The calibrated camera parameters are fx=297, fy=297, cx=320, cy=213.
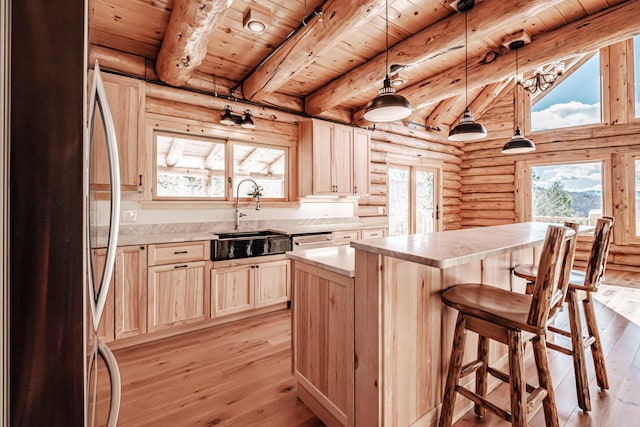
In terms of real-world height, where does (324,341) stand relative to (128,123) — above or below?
below

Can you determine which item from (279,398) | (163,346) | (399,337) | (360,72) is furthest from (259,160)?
(399,337)

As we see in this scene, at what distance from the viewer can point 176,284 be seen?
2.88 metres

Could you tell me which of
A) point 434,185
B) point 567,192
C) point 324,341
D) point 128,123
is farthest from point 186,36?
point 567,192

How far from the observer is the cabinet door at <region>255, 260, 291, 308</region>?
3.33 m

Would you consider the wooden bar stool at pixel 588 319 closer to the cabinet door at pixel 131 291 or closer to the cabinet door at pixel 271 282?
the cabinet door at pixel 271 282

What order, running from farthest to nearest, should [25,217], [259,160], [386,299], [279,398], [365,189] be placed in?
[365,189]
[259,160]
[279,398]
[386,299]
[25,217]

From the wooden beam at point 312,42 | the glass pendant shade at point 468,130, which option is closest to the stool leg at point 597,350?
the glass pendant shade at point 468,130

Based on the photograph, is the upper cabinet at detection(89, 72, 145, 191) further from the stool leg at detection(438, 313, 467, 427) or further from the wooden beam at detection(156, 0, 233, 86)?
the stool leg at detection(438, 313, 467, 427)

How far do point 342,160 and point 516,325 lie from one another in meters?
3.56

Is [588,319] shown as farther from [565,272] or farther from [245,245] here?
[245,245]

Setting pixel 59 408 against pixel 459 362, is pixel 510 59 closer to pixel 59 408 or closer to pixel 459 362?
pixel 459 362

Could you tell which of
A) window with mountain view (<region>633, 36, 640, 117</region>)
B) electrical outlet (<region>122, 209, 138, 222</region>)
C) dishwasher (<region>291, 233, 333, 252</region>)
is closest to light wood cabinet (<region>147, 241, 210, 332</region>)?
electrical outlet (<region>122, 209, 138, 222</region>)

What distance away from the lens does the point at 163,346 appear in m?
2.75

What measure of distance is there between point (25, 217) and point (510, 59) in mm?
4642
